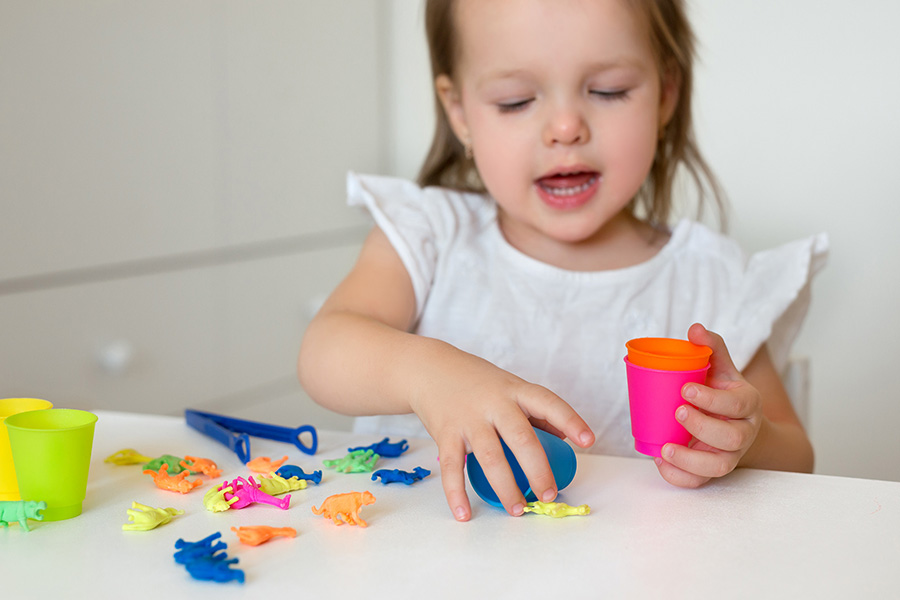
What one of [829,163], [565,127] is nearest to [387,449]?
[565,127]

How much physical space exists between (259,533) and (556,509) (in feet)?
0.64

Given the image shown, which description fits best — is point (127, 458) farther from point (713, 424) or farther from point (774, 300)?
point (774, 300)

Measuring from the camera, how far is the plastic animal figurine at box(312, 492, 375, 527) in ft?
1.82

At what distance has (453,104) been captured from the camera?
122cm

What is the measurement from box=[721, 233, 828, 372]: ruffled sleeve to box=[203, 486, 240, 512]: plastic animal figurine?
2.28 feet

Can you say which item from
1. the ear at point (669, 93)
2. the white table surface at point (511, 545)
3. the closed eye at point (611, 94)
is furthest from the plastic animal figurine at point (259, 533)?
the ear at point (669, 93)

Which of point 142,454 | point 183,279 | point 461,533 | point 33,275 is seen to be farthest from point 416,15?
point 461,533

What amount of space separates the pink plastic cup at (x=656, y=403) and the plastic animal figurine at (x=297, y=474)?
241mm

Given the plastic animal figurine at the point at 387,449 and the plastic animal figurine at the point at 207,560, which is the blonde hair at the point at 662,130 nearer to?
the plastic animal figurine at the point at 387,449

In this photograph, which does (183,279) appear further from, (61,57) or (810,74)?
(810,74)

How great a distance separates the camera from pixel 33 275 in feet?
4.70

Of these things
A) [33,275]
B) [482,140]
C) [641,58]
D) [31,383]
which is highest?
[641,58]

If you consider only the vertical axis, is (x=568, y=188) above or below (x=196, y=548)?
above

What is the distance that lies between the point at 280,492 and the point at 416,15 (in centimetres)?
190
